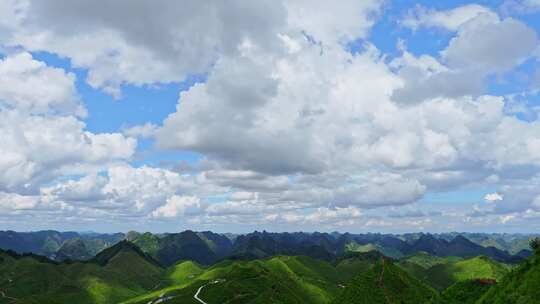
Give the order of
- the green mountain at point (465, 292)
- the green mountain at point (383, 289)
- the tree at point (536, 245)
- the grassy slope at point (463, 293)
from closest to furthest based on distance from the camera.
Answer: the tree at point (536, 245)
the grassy slope at point (463, 293)
the green mountain at point (465, 292)
the green mountain at point (383, 289)

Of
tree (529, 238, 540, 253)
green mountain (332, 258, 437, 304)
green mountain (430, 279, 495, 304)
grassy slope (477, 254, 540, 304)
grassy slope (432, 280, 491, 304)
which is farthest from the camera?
green mountain (332, 258, 437, 304)

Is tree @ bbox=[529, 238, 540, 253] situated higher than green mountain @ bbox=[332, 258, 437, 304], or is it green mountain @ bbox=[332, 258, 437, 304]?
tree @ bbox=[529, 238, 540, 253]

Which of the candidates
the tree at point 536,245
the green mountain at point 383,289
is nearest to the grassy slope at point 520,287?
the tree at point 536,245

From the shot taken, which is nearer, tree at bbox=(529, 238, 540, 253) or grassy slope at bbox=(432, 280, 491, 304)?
tree at bbox=(529, 238, 540, 253)

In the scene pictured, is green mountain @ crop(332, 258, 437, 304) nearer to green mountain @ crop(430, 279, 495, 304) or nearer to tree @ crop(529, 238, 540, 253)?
green mountain @ crop(430, 279, 495, 304)

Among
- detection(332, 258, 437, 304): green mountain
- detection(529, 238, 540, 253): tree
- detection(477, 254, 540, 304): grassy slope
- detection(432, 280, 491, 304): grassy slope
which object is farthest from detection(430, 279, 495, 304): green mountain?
detection(332, 258, 437, 304): green mountain

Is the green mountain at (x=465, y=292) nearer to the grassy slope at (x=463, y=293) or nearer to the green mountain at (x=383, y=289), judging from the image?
the grassy slope at (x=463, y=293)

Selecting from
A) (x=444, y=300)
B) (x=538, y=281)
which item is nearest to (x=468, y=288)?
(x=444, y=300)
